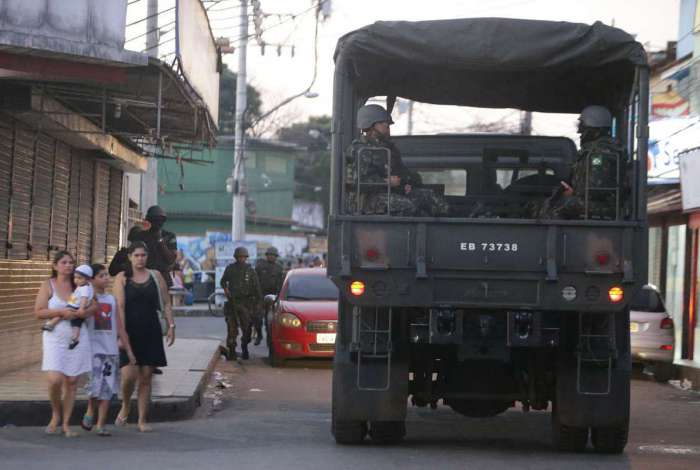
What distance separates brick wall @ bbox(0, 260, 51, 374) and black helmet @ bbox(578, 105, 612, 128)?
25.4 feet

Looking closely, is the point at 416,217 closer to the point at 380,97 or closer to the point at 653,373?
the point at 380,97

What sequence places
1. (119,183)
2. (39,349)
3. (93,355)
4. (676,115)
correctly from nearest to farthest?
(93,355)
(39,349)
(119,183)
(676,115)

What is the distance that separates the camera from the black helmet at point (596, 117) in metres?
11.4

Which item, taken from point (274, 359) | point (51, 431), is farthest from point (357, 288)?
point (274, 359)

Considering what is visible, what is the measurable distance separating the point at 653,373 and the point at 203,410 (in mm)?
10021

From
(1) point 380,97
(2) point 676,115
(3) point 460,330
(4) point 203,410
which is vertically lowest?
(4) point 203,410

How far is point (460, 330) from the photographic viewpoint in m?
10.6

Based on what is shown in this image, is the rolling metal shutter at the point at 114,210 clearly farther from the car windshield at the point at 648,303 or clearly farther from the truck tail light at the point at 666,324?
the truck tail light at the point at 666,324

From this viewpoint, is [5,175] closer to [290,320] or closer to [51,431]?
[51,431]

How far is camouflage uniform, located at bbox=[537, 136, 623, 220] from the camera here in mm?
10703

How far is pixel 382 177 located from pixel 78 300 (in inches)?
118

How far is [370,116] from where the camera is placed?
1117 cm

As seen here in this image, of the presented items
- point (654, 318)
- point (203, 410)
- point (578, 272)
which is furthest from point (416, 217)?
point (654, 318)

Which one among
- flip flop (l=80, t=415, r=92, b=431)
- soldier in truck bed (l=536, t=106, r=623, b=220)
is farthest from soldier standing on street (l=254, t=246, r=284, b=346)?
soldier in truck bed (l=536, t=106, r=623, b=220)
